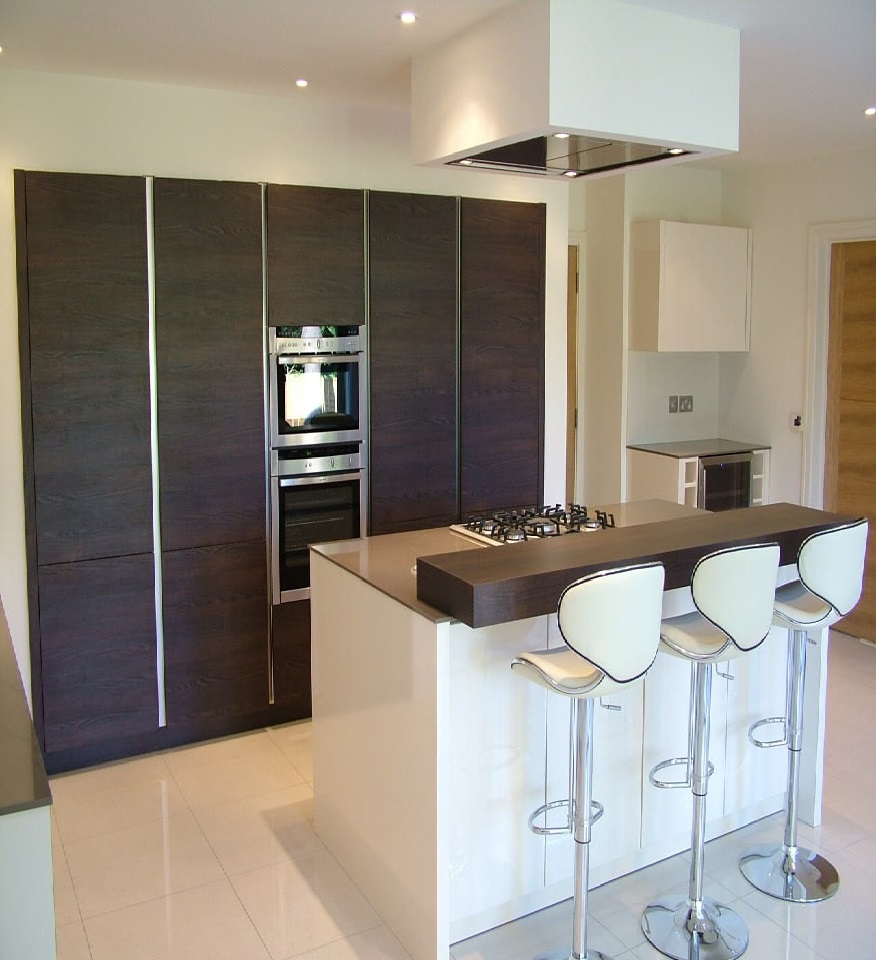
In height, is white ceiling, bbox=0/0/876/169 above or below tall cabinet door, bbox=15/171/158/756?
above

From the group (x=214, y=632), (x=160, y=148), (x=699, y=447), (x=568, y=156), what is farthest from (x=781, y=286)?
(x=214, y=632)

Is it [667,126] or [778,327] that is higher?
[667,126]

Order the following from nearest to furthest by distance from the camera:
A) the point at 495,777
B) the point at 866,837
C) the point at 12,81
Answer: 1. the point at 495,777
2. the point at 866,837
3. the point at 12,81

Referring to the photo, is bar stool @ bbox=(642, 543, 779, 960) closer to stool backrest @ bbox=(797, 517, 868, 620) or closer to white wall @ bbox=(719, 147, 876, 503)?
stool backrest @ bbox=(797, 517, 868, 620)

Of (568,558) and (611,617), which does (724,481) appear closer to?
(568,558)

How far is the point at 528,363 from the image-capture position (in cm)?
467

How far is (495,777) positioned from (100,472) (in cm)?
197

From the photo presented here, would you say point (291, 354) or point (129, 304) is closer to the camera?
point (129, 304)

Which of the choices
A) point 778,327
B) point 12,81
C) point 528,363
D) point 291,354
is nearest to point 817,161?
point 778,327

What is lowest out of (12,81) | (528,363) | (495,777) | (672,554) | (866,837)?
(866,837)

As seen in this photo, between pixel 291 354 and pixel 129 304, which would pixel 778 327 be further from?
pixel 129 304

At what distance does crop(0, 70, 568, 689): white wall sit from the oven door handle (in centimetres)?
104

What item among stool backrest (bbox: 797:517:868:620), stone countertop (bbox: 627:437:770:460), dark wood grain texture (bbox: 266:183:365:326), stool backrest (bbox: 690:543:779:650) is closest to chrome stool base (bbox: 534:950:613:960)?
stool backrest (bbox: 690:543:779:650)

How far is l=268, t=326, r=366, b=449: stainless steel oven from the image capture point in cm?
407
